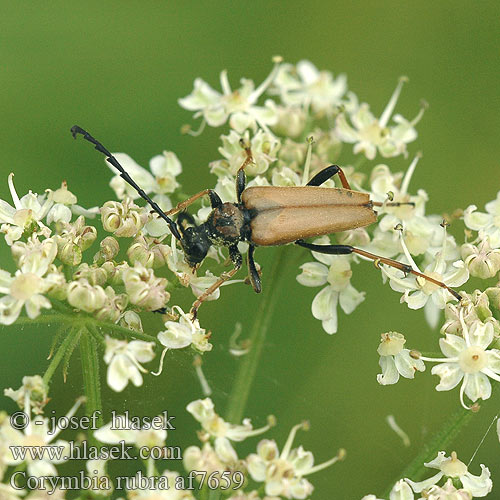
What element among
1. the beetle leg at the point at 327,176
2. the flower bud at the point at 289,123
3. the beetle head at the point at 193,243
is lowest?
the beetle head at the point at 193,243

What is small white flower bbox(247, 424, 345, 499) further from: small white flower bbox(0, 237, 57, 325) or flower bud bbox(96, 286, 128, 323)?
small white flower bbox(0, 237, 57, 325)

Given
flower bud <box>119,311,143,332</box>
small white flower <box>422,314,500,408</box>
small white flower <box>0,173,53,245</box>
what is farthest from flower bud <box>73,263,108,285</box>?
small white flower <box>422,314,500,408</box>

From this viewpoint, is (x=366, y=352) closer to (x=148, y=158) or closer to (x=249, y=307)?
(x=249, y=307)

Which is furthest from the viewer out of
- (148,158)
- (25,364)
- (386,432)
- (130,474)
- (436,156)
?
A: (436,156)

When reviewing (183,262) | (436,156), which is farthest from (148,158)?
(436,156)

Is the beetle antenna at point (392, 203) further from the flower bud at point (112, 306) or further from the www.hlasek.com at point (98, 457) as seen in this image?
the www.hlasek.com at point (98, 457)

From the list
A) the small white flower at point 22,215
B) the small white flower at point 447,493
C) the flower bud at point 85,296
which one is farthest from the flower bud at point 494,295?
the small white flower at point 22,215

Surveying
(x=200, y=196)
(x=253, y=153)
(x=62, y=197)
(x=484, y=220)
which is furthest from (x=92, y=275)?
(x=484, y=220)
